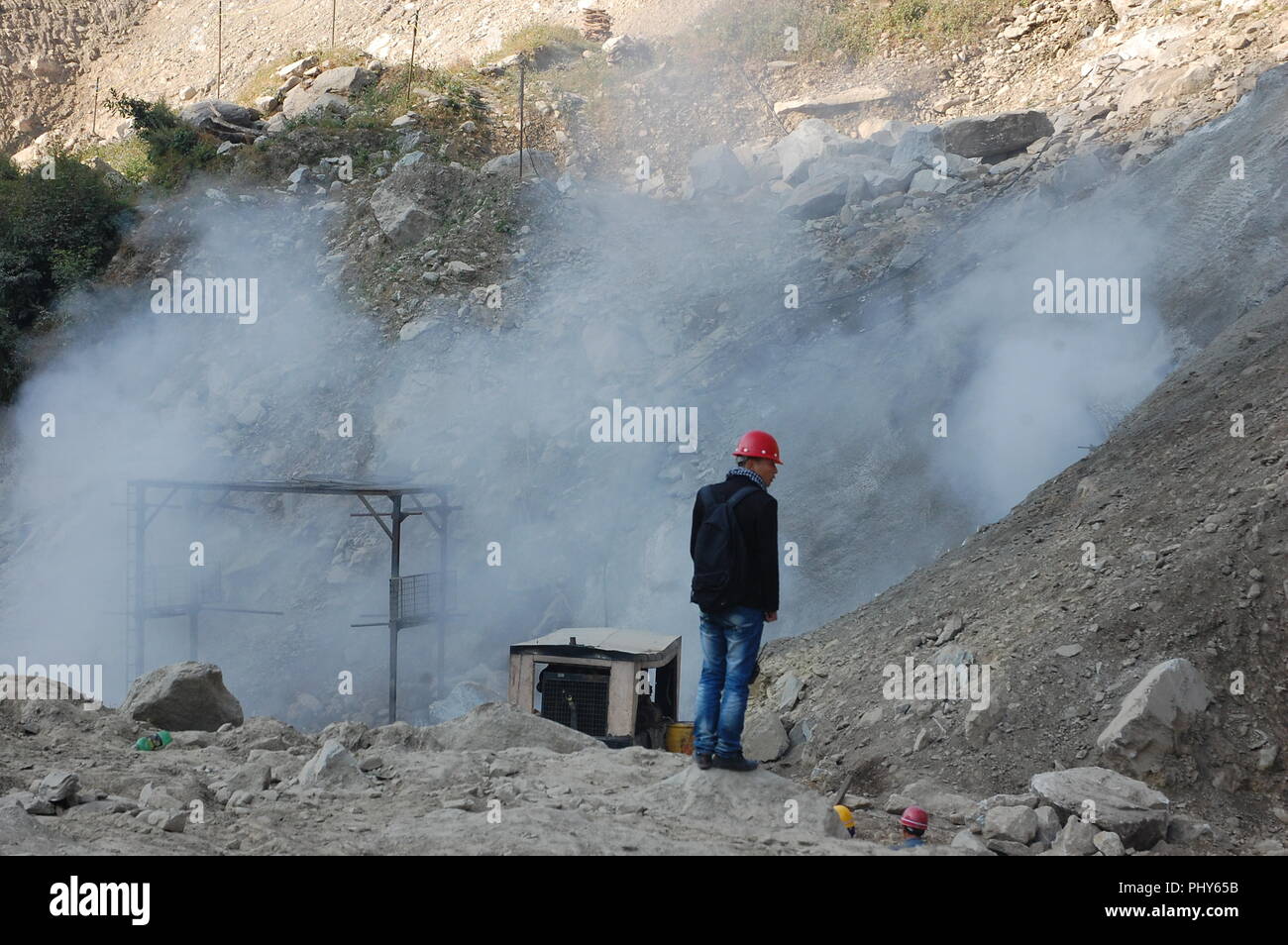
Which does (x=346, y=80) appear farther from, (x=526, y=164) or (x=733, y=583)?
(x=733, y=583)

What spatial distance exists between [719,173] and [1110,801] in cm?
1638

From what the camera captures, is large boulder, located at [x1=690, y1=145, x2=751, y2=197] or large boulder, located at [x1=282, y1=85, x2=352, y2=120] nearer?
large boulder, located at [x1=690, y1=145, x2=751, y2=197]

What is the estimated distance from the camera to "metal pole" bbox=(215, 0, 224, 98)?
28475 millimetres

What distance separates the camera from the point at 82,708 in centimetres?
695

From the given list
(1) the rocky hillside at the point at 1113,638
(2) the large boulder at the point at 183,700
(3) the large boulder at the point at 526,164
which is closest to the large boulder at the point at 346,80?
(3) the large boulder at the point at 526,164

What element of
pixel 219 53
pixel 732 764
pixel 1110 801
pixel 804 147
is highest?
pixel 219 53

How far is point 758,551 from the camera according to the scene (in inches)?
189

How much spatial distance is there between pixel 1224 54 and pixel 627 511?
40.0 ft

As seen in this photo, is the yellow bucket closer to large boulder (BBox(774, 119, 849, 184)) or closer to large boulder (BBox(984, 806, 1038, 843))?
large boulder (BBox(984, 806, 1038, 843))

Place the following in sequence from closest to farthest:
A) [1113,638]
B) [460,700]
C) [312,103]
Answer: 1. [1113,638]
2. [460,700]
3. [312,103]

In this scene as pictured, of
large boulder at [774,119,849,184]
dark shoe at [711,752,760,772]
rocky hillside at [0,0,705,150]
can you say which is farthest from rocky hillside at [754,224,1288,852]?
rocky hillside at [0,0,705,150]

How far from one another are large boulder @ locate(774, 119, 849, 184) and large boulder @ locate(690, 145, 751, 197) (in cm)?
83

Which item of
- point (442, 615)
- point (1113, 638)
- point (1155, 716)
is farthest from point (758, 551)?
point (442, 615)

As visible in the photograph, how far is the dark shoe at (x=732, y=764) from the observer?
202 inches
